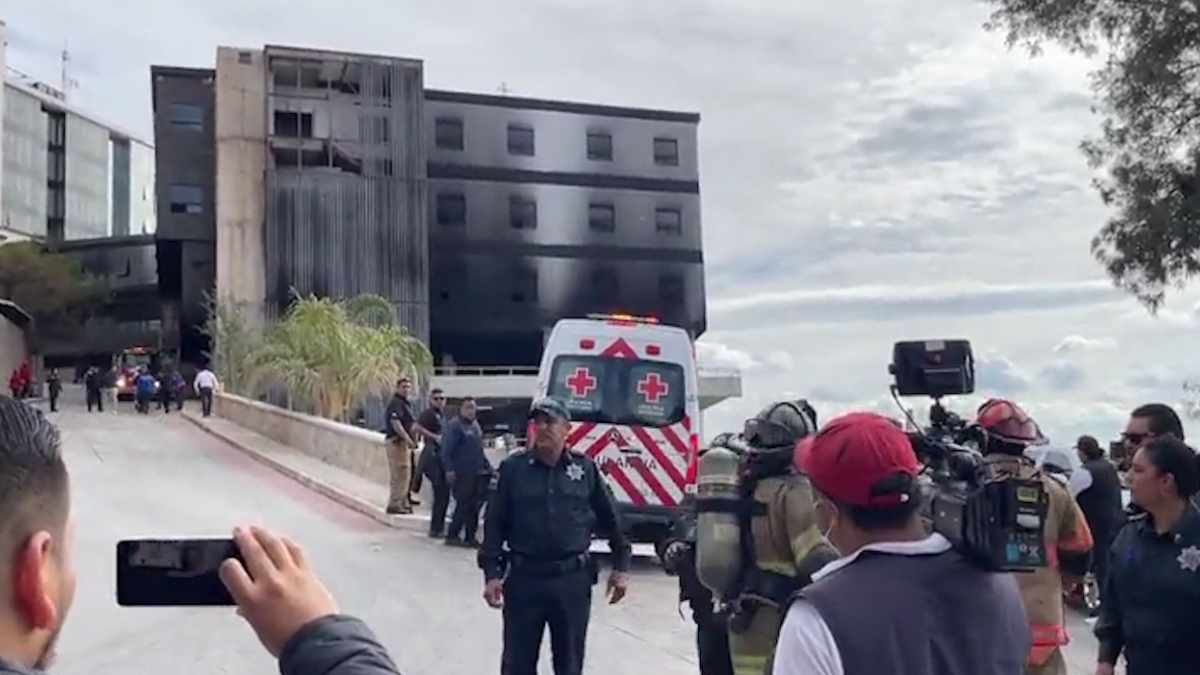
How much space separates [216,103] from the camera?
161ft

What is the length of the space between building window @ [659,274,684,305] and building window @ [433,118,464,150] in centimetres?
1079

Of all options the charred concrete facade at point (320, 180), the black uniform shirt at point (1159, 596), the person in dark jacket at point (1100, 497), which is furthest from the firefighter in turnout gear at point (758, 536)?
the charred concrete facade at point (320, 180)

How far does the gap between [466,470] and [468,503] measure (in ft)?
1.58

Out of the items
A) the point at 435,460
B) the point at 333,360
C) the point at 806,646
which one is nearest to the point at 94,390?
the point at 333,360

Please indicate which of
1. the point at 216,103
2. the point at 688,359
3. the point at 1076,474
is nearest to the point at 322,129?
the point at 216,103

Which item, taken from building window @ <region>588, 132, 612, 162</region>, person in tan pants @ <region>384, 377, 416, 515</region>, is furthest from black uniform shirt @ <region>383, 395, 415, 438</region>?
building window @ <region>588, 132, 612, 162</region>

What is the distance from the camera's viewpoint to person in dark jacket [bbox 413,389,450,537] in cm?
1489

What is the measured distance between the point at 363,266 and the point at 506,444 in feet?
88.6

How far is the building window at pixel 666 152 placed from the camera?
58.0 m

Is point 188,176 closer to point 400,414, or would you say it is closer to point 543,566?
point 400,414

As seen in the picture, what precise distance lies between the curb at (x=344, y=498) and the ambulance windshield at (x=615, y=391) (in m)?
3.73

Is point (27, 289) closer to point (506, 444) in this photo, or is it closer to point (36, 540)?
point (506, 444)

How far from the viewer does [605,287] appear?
5625 centimetres

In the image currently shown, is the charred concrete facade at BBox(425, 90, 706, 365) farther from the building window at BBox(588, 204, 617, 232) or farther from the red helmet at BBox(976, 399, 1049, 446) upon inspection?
the red helmet at BBox(976, 399, 1049, 446)
